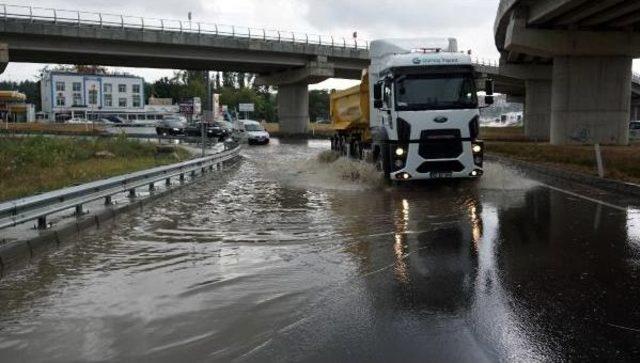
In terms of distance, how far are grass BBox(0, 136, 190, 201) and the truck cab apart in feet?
30.1

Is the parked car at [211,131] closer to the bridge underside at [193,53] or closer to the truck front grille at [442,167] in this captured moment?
the bridge underside at [193,53]

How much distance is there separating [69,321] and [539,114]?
57.5 m

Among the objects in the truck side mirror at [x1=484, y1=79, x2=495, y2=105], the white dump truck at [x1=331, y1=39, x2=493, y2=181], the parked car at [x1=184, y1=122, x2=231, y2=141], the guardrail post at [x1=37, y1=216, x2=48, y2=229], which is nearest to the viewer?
the guardrail post at [x1=37, y1=216, x2=48, y2=229]

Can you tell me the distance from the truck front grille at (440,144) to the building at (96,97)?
114 m

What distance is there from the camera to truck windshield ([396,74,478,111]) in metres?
16.5

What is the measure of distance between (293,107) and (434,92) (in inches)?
2052

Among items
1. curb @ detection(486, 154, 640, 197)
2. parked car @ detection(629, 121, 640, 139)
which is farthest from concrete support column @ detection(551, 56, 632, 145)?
parked car @ detection(629, 121, 640, 139)

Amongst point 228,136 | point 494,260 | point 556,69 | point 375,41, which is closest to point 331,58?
point 228,136

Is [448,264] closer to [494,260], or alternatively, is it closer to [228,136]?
[494,260]

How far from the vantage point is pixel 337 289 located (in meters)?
7.15

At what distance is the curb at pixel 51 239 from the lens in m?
8.52

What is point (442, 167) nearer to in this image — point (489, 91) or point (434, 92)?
point (434, 92)

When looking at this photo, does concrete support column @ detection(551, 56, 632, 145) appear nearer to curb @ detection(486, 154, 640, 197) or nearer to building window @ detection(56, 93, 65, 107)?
curb @ detection(486, 154, 640, 197)

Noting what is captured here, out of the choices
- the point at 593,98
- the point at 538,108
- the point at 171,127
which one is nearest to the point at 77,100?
the point at 171,127
